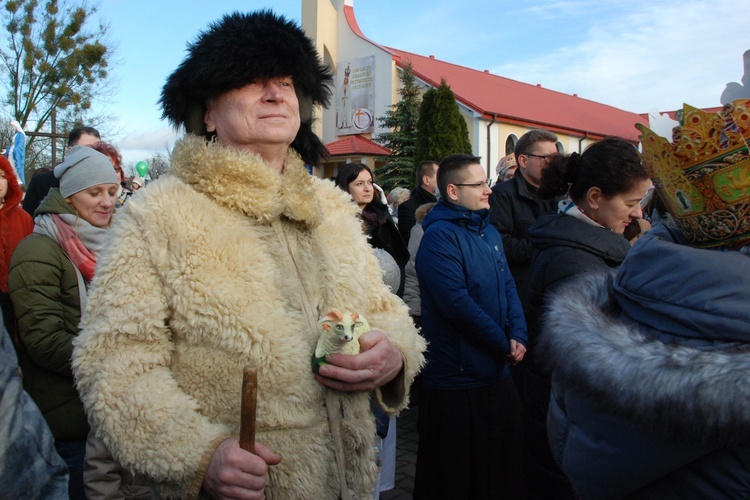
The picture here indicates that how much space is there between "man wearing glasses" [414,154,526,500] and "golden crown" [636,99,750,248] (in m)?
1.84

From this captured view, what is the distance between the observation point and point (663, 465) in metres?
1.21

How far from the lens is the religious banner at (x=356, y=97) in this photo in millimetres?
26812

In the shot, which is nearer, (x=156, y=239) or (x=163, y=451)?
(x=163, y=451)

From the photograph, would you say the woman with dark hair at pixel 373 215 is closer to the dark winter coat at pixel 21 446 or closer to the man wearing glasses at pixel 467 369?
the man wearing glasses at pixel 467 369

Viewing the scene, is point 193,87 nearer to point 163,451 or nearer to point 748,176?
point 163,451

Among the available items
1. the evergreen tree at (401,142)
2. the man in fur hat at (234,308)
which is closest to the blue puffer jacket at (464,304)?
the man in fur hat at (234,308)

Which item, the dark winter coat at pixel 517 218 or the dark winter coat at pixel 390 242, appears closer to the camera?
the dark winter coat at pixel 517 218

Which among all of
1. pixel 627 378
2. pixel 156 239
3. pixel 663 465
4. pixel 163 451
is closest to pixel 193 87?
pixel 156 239

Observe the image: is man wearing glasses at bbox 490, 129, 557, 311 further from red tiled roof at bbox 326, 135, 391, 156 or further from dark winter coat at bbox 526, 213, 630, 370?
red tiled roof at bbox 326, 135, 391, 156

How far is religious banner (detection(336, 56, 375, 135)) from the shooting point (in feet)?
88.0

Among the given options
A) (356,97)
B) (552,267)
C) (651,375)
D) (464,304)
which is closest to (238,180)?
(651,375)

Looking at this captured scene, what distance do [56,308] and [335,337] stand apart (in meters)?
1.74

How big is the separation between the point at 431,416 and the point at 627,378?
2.15 meters

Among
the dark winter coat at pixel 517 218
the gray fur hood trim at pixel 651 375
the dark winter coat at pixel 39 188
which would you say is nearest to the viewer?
the gray fur hood trim at pixel 651 375
